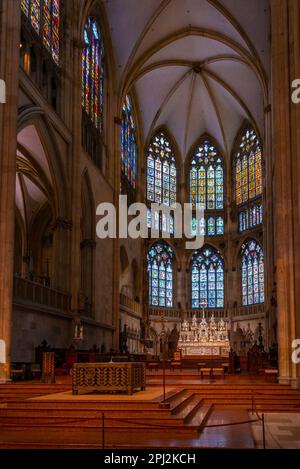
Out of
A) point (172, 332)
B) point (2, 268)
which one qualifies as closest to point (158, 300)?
point (172, 332)

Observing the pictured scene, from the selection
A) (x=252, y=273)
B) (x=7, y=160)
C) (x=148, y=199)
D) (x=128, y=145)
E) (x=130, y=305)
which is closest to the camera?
(x=7, y=160)

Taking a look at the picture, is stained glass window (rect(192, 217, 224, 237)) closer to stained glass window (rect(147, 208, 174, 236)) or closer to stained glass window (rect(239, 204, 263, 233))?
stained glass window (rect(239, 204, 263, 233))

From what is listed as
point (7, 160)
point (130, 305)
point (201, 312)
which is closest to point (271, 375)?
point (7, 160)

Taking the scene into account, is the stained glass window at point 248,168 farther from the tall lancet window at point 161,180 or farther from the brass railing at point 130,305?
the brass railing at point 130,305

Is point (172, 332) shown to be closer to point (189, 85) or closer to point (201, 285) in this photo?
point (201, 285)

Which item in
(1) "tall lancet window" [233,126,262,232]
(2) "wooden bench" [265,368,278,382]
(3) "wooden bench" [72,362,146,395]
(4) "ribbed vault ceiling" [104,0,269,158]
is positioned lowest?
(2) "wooden bench" [265,368,278,382]

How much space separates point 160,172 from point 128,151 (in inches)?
266

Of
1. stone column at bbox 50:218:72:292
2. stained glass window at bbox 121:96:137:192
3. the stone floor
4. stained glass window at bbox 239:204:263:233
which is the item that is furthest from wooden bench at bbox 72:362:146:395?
stained glass window at bbox 239:204:263:233

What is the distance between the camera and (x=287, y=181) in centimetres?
1814

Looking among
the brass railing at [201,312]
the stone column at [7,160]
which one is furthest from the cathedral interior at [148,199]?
the brass railing at [201,312]

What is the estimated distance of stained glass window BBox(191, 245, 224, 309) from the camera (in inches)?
1890

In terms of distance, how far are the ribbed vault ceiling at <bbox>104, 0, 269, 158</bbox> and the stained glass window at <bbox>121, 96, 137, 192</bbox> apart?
1466mm

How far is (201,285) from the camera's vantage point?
4866 centimetres

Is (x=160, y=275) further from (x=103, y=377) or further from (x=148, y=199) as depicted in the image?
(x=103, y=377)
